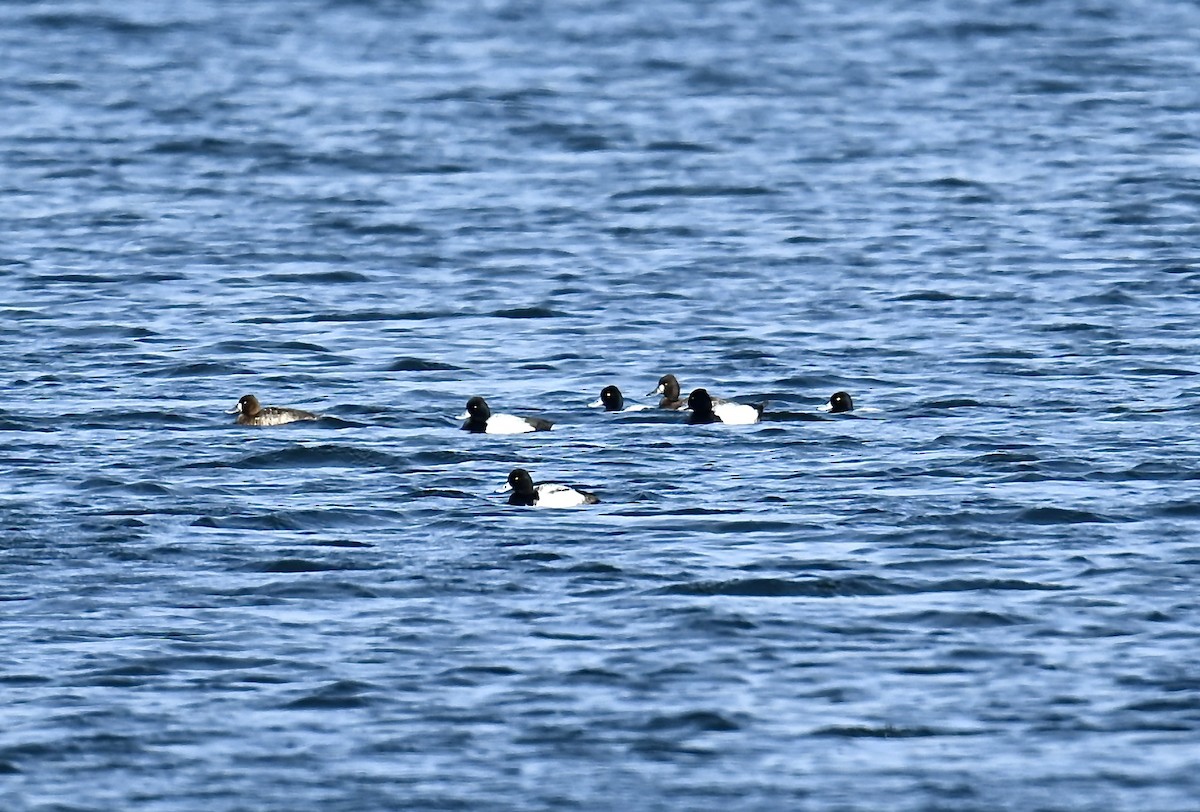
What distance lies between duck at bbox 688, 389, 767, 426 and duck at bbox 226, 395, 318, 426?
3830mm

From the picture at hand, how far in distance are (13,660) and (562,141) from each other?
90.5 feet

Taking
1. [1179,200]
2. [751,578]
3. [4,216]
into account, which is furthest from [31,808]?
[1179,200]

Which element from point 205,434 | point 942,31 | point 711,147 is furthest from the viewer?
point 942,31

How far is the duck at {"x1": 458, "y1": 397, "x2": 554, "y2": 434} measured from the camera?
72.7 ft

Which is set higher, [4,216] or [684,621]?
[4,216]

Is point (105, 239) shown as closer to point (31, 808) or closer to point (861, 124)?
point (861, 124)

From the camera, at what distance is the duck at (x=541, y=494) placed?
18906 mm

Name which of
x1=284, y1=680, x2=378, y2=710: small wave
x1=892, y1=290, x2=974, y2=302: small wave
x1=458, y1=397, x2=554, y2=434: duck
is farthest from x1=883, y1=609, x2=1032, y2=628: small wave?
x1=892, y1=290, x2=974, y2=302: small wave

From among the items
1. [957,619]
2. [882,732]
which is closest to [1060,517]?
[957,619]

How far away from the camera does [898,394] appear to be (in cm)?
2392

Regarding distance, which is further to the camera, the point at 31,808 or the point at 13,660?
the point at 13,660

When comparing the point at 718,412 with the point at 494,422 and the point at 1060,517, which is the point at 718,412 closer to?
the point at 494,422

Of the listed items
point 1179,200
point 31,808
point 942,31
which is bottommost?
point 31,808

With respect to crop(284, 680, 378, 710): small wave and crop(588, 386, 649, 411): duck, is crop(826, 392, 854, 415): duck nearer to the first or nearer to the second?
crop(588, 386, 649, 411): duck
